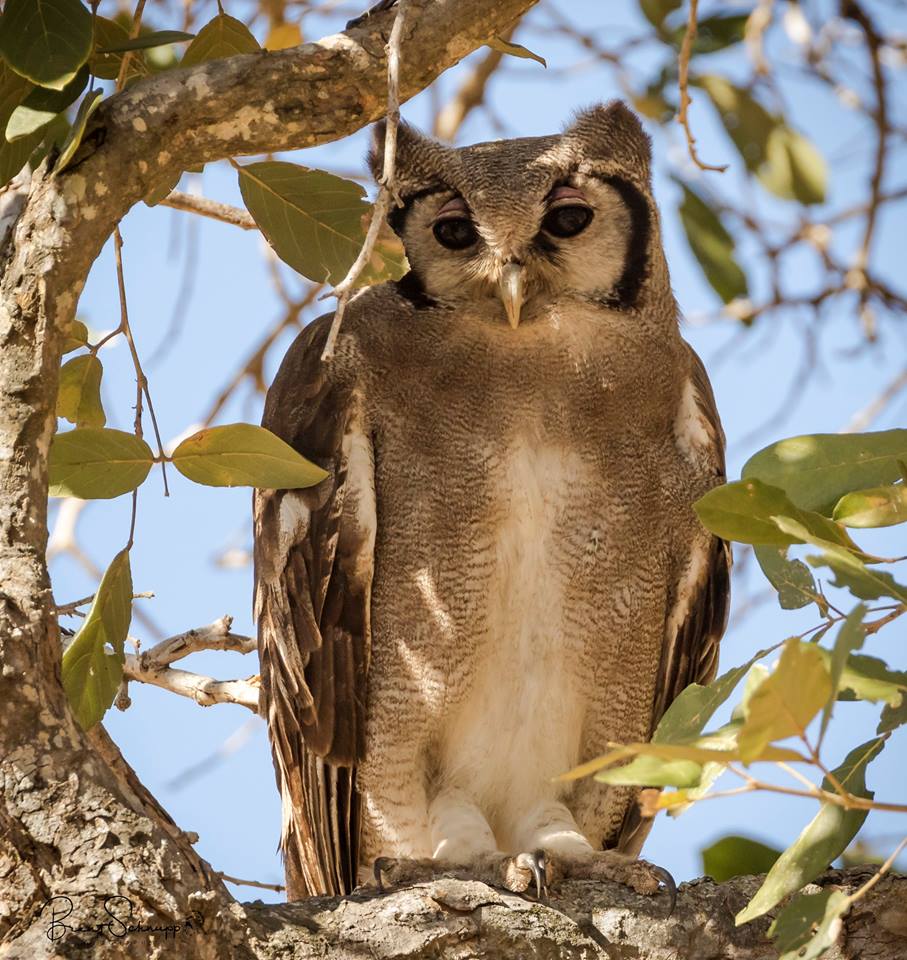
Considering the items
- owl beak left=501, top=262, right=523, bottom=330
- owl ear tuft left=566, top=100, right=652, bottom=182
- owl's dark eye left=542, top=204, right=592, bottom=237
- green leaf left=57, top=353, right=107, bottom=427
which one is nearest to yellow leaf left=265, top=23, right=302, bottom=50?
owl ear tuft left=566, top=100, right=652, bottom=182

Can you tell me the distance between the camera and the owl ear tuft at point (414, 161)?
3396mm

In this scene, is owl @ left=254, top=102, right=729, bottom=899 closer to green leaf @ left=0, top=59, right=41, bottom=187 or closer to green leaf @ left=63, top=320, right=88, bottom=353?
green leaf @ left=63, top=320, right=88, bottom=353

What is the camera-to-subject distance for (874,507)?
1945mm

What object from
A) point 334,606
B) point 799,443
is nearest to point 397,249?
point 334,606

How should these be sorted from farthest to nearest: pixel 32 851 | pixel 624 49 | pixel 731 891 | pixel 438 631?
pixel 624 49 < pixel 438 631 < pixel 731 891 < pixel 32 851

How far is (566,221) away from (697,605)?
3.42 feet

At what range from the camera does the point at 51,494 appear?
216 centimetres

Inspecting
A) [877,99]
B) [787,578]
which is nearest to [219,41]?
[787,578]

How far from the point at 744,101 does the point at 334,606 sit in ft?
6.15

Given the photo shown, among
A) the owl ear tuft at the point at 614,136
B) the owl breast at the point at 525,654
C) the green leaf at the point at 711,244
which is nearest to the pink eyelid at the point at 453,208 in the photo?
the owl ear tuft at the point at 614,136

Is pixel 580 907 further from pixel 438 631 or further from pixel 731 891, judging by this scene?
pixel 438 631

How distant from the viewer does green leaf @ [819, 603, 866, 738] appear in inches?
55.4

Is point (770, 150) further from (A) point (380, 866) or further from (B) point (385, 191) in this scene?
(A) point (380, 866)

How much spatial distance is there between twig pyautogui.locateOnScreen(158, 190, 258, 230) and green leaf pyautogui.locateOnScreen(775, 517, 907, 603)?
2.06 metres
